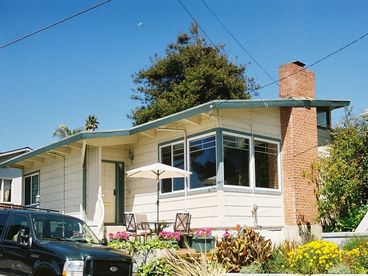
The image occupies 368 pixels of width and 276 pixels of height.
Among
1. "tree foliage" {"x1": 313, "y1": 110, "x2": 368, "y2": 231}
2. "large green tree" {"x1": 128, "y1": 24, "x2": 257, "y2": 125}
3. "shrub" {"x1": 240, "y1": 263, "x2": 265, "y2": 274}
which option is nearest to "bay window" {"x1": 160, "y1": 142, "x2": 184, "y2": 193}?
"tree foliage" {"x1": 313, "y1": 110, "x2": 368, "y2": 231}

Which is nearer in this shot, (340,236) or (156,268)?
(156,268)

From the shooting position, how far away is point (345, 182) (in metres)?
15.4

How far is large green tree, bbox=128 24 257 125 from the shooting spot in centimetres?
3186

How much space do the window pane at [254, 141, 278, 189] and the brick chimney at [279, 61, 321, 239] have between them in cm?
29

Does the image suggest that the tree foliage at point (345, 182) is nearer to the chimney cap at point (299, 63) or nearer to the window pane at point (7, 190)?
the chimney cap at point (299, 63)

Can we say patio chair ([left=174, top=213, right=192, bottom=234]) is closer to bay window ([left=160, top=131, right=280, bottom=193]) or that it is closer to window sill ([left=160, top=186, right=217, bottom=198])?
window sill ([left=160, top=186, right=217, bottom=198])

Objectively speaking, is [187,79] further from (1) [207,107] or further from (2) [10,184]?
(1) [207,107]

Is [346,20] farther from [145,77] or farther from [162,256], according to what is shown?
[145,77]

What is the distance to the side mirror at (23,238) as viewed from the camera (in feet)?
30.5

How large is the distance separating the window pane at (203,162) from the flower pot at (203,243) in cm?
179

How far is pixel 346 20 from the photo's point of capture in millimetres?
14125

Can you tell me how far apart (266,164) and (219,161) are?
2.17 m

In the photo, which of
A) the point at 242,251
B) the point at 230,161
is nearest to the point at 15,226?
the point at 242,251

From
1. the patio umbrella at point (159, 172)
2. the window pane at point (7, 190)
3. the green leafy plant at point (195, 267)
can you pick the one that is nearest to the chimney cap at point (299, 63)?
the patio umbrella at point (159, 172)
